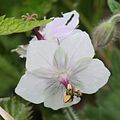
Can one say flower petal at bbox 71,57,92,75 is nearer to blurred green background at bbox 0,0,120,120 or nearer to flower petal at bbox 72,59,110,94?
flower petal at bbox 72,59,110,94

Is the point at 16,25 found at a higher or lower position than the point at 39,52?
higher

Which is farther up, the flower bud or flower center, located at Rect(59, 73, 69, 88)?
flower center, located at Rect(59, 73, 69, 88)

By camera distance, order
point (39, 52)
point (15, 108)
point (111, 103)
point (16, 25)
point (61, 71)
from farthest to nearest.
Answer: point (111, 103) < point (15, 108) < point (61, 71) < point (39, 52) < point (16, 25)

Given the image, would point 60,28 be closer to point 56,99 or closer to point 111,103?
point 56,99

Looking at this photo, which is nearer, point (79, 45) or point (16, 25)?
point (16, 25)

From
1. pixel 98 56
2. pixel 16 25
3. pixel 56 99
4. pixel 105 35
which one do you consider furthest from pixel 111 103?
pixel 16 25

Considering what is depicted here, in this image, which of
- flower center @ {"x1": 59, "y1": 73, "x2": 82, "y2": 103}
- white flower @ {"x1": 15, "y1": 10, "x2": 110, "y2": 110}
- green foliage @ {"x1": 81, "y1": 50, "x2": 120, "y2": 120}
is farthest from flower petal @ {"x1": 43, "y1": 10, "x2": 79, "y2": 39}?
green foliage @ {"x1": 81, "y1": 50, "x2": 120, "y2": 120}

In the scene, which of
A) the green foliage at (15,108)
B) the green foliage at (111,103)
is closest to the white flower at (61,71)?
the green foliage at (15,108)
